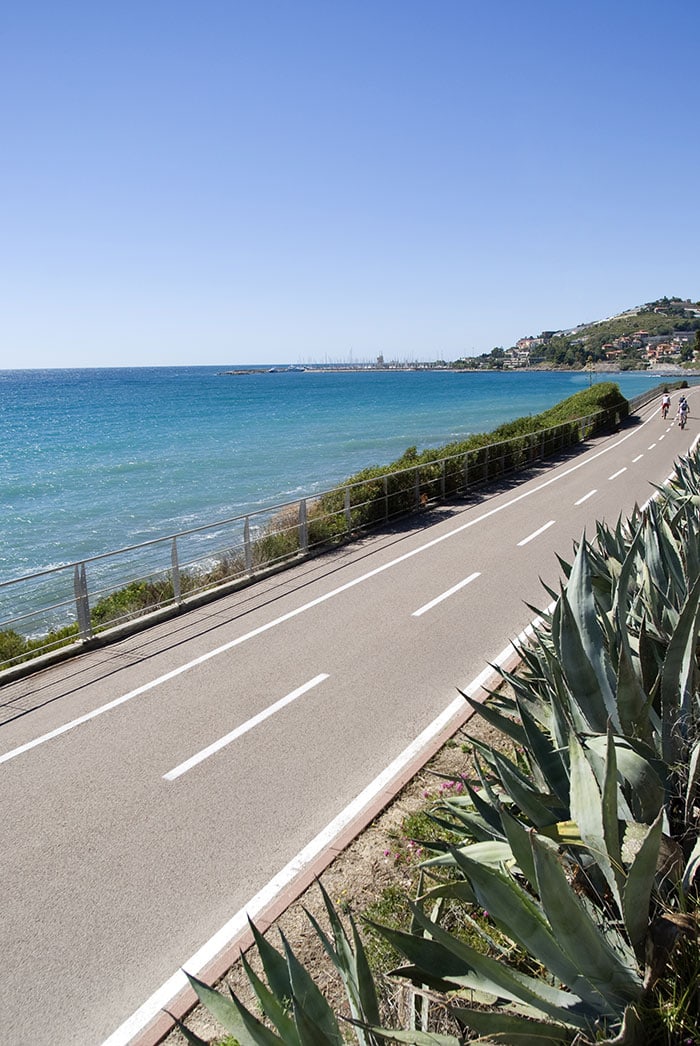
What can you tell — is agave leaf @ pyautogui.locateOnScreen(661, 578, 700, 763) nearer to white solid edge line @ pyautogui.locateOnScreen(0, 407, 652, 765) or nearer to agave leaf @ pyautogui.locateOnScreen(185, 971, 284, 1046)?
agave leaf @ pyautogui.locateOnScreen(185, 971, 284, 1046)

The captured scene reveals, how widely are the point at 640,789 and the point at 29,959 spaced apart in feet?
12.1

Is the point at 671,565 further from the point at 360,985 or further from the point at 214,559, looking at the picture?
the point at 214,559

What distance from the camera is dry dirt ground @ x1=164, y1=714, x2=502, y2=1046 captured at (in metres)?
3.77

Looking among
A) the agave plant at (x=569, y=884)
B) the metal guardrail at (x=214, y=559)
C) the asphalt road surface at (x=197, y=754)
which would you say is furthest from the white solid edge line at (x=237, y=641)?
the agave plant at (x=569, y=884)

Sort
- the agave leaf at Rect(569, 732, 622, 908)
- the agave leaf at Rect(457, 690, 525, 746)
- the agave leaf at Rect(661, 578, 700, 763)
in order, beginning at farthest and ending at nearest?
the agave leaf at Rect(457, 690, 525, 746)
the agave leaf at Rect(661, 578, 700, 763)
the agave leaf at Rect(569, 732, 622, 908)

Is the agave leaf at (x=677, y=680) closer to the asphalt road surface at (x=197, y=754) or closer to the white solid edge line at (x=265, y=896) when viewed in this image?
the white solid edge line at (x=265, y=896)

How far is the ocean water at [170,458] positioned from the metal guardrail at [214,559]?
582cm

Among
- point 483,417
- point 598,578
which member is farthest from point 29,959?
point 483,417

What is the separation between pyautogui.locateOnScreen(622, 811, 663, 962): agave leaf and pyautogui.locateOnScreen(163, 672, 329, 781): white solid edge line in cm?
477

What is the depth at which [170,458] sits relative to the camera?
53.8 metres

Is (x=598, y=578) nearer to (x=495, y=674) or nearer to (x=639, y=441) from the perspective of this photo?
(x=495, y=674)

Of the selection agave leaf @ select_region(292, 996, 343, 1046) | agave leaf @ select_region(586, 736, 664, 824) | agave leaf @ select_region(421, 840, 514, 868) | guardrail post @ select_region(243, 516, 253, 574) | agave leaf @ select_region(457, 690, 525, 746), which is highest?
agave leaf @ select_region(586, 736, 664, 824)

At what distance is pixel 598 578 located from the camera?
5578 millimetres

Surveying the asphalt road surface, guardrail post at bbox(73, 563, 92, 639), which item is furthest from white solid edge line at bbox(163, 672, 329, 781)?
guardrail post at bbox(73, 563, 92, 639)
